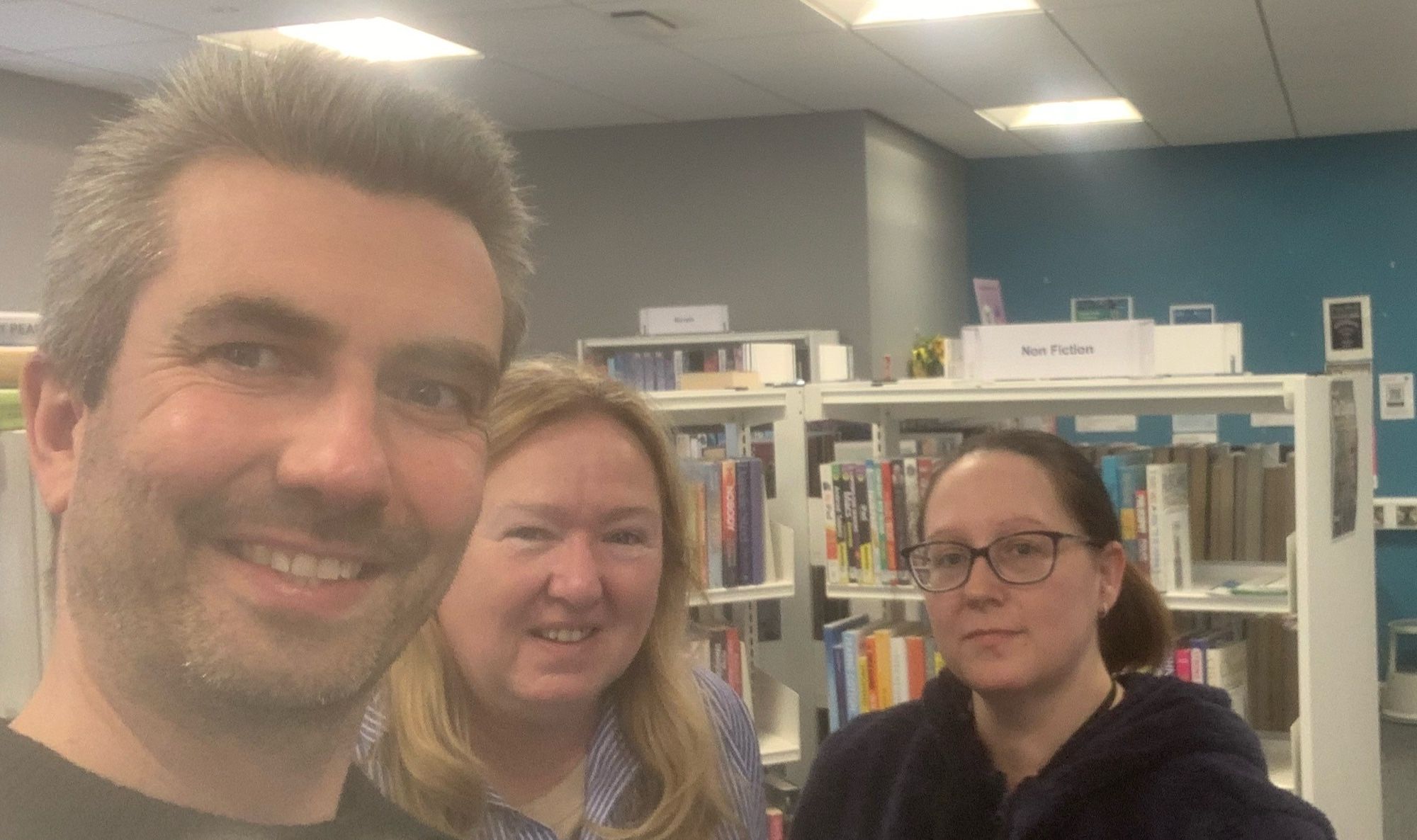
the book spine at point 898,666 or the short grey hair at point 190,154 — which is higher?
the short grey hair at point 190,154

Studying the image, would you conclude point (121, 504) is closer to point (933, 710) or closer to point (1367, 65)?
point (933, 710)

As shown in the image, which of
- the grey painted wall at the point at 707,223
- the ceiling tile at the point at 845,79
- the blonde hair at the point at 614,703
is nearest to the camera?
the blonde hair at the point at 614,703

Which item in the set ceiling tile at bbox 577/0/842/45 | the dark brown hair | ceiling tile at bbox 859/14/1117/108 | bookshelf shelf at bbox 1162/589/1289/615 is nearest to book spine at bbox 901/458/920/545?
bookshelf shelf at bbox 1162/589/1289/615

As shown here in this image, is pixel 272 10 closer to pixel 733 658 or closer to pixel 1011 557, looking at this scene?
pixel 733 658

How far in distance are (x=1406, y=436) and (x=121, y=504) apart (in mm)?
8233

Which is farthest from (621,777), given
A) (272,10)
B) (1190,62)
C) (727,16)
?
(1190,62)

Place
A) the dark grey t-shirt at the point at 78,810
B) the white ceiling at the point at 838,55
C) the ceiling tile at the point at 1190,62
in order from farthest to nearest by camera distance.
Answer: the ceiling tile at the point at 1190,62
the white ceiling at the point at 838,55
the dark grey t-shirt at the point at 78,810

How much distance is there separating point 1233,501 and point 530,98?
165 inches

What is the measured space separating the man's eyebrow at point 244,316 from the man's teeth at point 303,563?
0.08 m

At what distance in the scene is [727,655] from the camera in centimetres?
317

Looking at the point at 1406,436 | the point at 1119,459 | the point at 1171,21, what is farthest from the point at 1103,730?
the point at 1406,436

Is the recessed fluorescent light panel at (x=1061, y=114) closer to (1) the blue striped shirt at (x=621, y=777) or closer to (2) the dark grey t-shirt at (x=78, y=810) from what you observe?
(1) the blue striped shirt at (x=621, y=777)

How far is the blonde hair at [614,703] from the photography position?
1.17 metres

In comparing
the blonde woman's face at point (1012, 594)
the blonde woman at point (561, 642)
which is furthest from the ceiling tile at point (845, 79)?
the blonde woman at point (561, 642)
